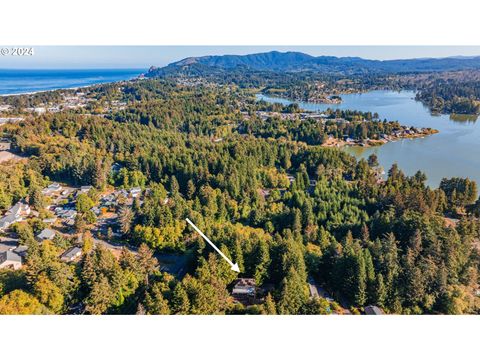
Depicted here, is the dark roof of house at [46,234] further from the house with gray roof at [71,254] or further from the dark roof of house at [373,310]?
the dark roof of house at [373,310]

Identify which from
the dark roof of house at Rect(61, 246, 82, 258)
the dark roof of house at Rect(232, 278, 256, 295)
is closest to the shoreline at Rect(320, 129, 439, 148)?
the dark roof of house at Rect(232, 278, 256, 295)

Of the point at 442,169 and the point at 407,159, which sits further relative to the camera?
the point at 407,159

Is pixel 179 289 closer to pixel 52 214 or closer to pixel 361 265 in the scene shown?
pixel 361 265

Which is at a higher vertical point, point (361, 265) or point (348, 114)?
point (348, 114)

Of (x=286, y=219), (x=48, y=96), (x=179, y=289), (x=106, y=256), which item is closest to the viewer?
(x=179, y=289)

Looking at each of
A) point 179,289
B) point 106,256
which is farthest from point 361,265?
point 106,256

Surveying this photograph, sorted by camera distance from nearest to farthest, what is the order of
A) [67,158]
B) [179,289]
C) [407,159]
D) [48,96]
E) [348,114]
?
[179,289]
[67,158]
[407,159]
[348,114]
[48,96]

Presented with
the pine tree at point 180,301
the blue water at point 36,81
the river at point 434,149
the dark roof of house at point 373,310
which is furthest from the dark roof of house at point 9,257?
the blue water at point 36,81

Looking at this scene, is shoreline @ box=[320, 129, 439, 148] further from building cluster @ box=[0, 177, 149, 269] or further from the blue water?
the blue water
